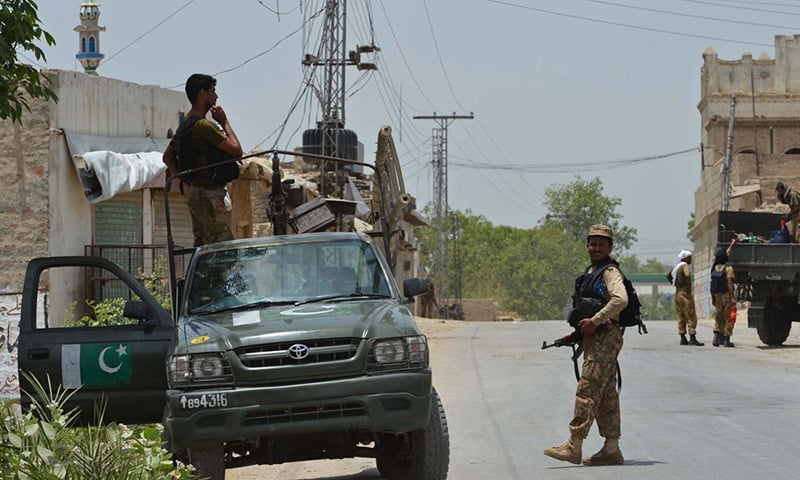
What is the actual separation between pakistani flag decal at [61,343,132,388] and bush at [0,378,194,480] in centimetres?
181

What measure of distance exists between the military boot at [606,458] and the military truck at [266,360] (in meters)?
1.68

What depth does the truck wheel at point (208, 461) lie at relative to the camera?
838 centimetres

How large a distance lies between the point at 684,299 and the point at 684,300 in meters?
0.02

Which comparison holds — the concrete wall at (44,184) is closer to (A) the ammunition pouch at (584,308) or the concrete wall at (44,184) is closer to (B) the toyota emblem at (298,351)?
(A) the ammunition pouch at (584,308)

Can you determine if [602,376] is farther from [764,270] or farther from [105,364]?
[764,270]

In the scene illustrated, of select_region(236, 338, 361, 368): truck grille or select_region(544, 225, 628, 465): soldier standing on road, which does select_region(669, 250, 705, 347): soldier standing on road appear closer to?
select_region(544, 225, 628, 465): soldier standing on road

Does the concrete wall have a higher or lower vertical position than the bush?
higher

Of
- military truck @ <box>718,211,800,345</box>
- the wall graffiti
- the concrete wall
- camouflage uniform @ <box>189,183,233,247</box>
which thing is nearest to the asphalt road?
military truck @ <box>718,211,800,345</box>

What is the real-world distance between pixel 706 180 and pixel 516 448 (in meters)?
56.1


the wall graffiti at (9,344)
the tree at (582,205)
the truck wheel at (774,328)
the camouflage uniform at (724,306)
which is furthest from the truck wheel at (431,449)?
the tree at (582,205)

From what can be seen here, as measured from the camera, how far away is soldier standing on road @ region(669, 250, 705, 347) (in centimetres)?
2373

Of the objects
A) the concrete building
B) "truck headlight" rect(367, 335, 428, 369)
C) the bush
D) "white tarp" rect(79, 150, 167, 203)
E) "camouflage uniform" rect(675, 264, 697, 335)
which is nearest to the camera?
the bush

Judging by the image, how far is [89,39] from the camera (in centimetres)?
2628

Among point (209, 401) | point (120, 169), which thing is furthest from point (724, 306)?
point (209, 401)
